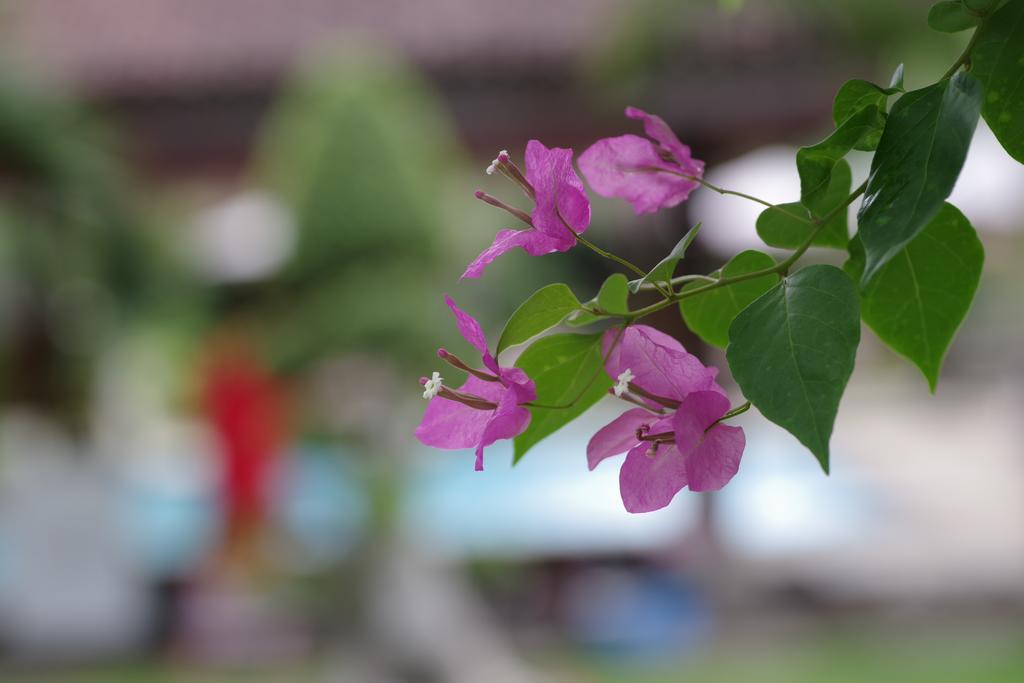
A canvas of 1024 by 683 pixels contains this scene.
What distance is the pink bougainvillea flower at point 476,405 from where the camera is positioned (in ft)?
0.76

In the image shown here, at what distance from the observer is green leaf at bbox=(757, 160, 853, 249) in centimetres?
26

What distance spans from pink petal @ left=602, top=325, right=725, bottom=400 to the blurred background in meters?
1.77

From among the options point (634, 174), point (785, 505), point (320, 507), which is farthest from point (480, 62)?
point (634, 174)

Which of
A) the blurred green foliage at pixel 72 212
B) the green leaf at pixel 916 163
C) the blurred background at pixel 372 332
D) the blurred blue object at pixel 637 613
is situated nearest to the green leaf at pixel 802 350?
the green leaf at pixel 916 163

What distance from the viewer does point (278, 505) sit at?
3.05m

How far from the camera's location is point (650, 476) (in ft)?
0.79

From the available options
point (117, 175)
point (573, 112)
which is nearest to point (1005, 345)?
point (573, 112)

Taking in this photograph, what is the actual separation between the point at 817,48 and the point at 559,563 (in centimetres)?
153

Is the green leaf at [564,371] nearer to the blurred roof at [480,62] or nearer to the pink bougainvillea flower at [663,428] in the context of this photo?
the pink bougainvillea flower at [663,428]

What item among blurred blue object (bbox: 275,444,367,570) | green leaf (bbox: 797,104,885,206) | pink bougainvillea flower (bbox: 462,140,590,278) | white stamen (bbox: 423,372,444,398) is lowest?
blurred blue object (bbox: 275,444,367,570)

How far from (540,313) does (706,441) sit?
4 centimetres

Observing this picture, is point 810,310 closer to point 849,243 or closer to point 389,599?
point 849,243

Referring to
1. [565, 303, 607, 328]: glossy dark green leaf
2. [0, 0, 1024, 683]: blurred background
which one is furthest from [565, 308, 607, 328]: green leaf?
[0, 0, 1024, 683]: blurred background

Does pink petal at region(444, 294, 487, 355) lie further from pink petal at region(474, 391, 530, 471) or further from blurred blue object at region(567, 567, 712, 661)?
blurred blue object at region(567, 567, 712, 661)
